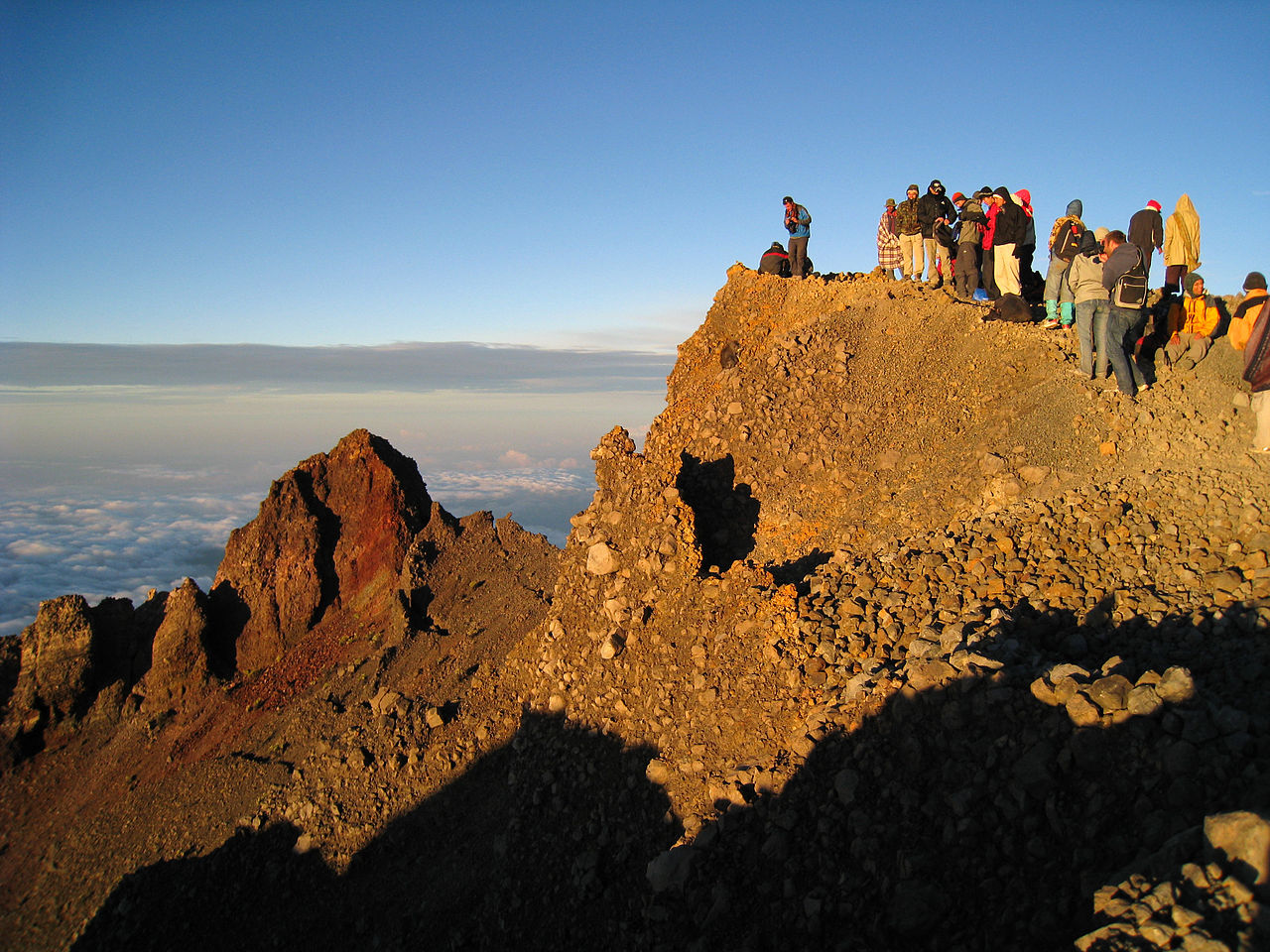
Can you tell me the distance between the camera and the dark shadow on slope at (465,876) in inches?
282

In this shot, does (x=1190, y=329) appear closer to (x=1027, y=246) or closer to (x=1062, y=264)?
(x=1062, y=264)

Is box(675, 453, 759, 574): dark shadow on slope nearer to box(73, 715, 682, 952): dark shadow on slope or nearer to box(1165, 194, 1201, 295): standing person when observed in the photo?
box(73, 715, 682, 952): dark shadow on slope

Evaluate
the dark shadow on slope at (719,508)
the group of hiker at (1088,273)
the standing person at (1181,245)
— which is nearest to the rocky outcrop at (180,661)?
the dark shadow on slope at (719,508)

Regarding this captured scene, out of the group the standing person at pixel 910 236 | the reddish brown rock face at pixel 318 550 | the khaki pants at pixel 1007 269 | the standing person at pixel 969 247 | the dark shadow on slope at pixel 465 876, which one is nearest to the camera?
the dark shadow on slope at pixel 465 876

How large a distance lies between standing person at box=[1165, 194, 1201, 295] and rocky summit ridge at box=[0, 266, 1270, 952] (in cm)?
284

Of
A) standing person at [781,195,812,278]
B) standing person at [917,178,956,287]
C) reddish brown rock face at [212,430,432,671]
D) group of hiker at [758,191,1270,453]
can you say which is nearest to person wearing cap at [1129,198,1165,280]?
group of hiker at [758,191,1270,453]

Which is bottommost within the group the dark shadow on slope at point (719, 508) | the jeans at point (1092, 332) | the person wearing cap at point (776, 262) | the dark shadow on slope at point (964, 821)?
the dark shadow on slope at point (964, 821)

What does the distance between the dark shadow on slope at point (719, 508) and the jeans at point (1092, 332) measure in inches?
205

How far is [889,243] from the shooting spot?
1728 centimetres

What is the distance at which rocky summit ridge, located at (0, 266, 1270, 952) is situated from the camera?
465 cm

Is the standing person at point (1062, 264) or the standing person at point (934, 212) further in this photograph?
the standing person at point (934, 212)

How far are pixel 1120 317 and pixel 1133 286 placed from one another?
16.7 inches

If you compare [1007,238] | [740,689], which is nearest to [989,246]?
[1007,238]

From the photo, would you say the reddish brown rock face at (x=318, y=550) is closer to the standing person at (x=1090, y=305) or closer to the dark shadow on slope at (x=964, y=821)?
the dark shadow on slope at (x=964, y=821)
